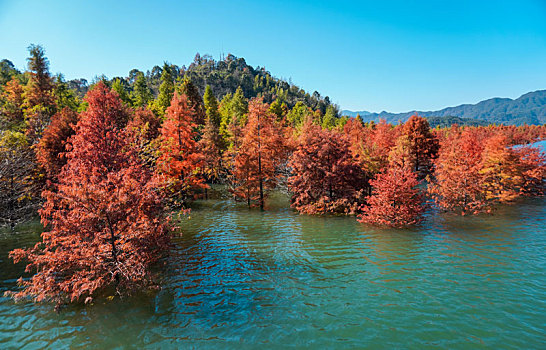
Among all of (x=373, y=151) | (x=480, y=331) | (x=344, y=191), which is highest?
(x=373, y=151)

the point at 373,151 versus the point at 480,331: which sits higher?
the point at 373,151

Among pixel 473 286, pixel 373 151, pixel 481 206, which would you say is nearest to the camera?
pixel 473 286

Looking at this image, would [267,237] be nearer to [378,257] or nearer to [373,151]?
[378,257]

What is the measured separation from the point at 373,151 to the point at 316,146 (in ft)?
20.5

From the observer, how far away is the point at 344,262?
39.3 feet

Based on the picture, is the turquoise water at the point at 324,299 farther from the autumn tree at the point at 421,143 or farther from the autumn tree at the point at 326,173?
the autumn tree at the point at 421,143

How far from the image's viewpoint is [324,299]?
8922 mm

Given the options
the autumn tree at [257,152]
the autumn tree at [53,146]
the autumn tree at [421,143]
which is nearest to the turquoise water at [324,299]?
the autumn tree at [53,146]

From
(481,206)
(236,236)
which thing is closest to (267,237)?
(236,236)

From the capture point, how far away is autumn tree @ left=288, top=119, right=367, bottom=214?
20.5 metres

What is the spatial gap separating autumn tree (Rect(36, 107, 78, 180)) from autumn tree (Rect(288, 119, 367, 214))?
1694cm

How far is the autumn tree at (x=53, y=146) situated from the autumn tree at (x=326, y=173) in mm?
16939

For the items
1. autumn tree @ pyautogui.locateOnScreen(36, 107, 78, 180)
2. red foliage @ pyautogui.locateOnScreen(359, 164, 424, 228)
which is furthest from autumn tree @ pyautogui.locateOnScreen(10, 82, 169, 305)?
red foliage @ pyautogui.locateOnScreen(359, 164, 424, 228)

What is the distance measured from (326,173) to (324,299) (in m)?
12.3
